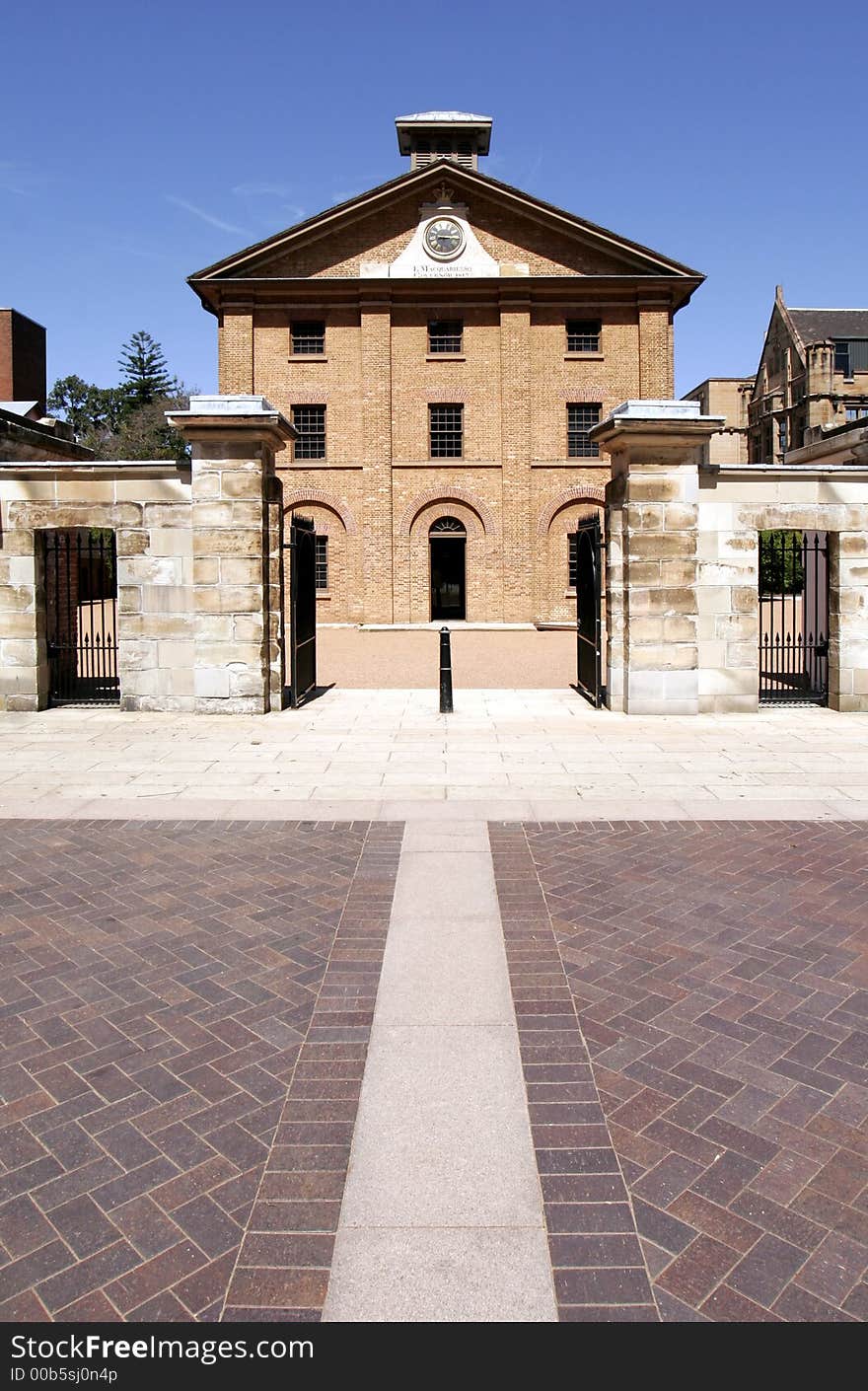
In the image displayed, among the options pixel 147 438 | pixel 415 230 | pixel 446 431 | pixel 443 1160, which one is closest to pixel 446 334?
pixel 446 431

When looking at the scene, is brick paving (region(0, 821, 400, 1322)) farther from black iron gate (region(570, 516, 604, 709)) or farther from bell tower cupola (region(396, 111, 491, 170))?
bell tower cupola (region(396, 111, 491, 170))

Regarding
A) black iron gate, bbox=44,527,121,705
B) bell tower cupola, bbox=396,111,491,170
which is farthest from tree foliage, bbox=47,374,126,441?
black iron gate, bbox=44,527,121,705

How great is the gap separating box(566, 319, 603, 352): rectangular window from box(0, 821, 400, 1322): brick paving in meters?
25.6

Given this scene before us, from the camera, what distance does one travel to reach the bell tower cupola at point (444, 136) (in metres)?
32.9

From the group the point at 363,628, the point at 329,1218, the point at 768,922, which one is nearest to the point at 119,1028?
the point at 329,1218

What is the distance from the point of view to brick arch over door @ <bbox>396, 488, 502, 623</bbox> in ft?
91.0

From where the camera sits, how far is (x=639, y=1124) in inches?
118

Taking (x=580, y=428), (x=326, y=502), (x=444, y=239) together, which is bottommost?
(x=326, y=502)

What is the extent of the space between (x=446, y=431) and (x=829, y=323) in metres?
37.6

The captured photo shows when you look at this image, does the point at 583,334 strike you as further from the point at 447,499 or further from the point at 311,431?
the point at 311,431

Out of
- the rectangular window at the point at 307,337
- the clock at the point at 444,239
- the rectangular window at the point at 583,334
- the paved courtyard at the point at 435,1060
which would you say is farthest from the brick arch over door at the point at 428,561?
the paved courtyard at the point at 435,1060

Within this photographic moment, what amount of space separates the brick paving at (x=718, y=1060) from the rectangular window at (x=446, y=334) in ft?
81.3

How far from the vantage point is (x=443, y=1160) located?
9.20 ft
